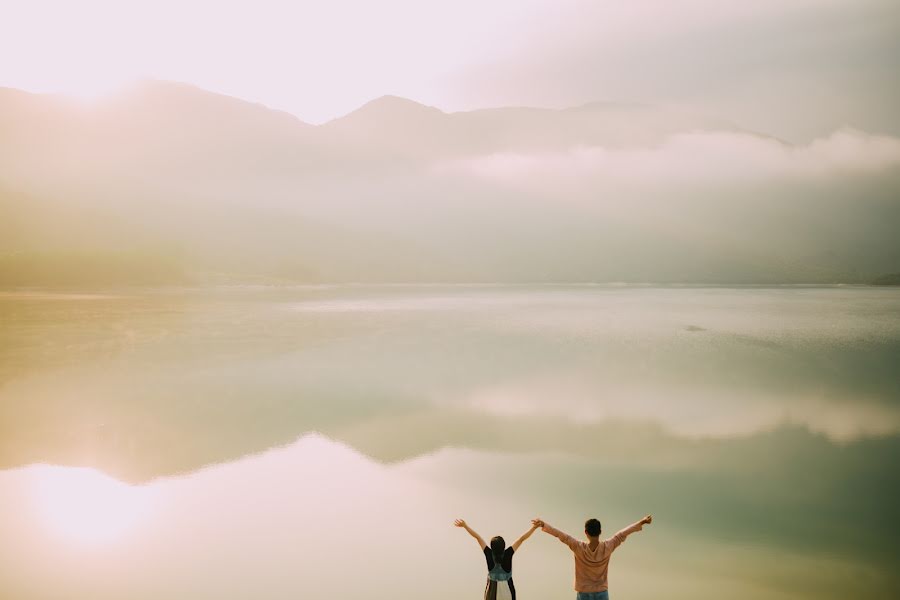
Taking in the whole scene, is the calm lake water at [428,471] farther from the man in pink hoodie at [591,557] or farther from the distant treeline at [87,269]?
the distant treeline at [87,269]

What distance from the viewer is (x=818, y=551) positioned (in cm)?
1223

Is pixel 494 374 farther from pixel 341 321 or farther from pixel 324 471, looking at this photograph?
pixel 341 321

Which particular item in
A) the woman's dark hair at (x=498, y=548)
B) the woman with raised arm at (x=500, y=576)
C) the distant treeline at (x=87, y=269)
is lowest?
the woman with raised arm at (x=500, y=576)

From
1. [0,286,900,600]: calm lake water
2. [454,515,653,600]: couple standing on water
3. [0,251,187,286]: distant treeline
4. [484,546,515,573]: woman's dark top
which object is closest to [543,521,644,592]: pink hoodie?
[454,515,653,600]: couple standing on water

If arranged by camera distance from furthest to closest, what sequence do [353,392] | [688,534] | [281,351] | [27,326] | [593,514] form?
1. [27,326]
2. [281,351]
3. [353,392]
4. [593,514]
5. [688,534]

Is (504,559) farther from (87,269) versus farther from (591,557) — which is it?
(87,269)

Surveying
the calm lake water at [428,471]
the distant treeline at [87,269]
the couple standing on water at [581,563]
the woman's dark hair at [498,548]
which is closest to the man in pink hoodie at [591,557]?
the couple standing on water at [581,563]

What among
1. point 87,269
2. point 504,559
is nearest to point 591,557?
point 504,559

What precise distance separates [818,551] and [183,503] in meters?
13.4

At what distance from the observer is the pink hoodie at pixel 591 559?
289 inches

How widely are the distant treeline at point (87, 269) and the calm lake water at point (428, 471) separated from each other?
12023 cm

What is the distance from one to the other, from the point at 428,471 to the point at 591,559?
35.1ft

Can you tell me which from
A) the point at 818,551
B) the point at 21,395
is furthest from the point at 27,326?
the point at 818,551

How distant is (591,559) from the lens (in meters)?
7.38
